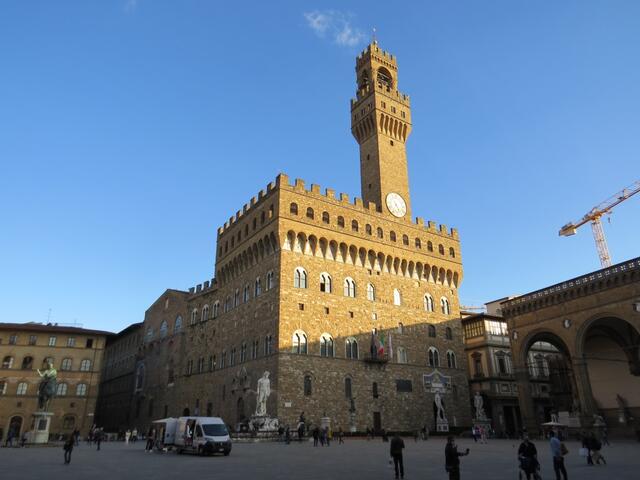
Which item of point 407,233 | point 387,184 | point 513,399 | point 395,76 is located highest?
point 395,76

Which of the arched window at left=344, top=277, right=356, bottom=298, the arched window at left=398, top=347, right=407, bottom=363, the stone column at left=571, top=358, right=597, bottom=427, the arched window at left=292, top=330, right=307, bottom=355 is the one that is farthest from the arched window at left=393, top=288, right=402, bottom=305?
the stone column at left=571, top=358, right=597, bottom=427

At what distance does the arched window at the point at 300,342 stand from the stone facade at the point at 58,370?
31.2 metres

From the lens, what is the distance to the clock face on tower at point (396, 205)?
4216cm

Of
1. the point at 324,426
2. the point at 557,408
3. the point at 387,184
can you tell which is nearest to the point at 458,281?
the point at 387,184

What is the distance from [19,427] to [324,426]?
36.2 metres

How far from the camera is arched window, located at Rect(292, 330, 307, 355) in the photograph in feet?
109

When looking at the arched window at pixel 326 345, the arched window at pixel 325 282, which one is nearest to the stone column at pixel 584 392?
the arched window at pixel 326 345

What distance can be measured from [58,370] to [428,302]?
1568 inches

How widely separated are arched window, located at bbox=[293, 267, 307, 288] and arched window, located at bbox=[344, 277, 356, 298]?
3.69 m

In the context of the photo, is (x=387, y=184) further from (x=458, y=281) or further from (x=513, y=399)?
(x=513, y=399)

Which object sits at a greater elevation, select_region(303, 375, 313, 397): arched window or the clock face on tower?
the clock face on tower

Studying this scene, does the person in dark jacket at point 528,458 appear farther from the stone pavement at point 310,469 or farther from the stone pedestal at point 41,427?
the stone pedestal at point 41,427

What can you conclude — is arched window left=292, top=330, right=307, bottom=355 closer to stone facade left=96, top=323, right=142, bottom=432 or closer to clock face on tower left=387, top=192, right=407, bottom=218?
clock face on tower left=387, top=192, right=407, bottom=218

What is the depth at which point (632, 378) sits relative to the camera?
33.7m
